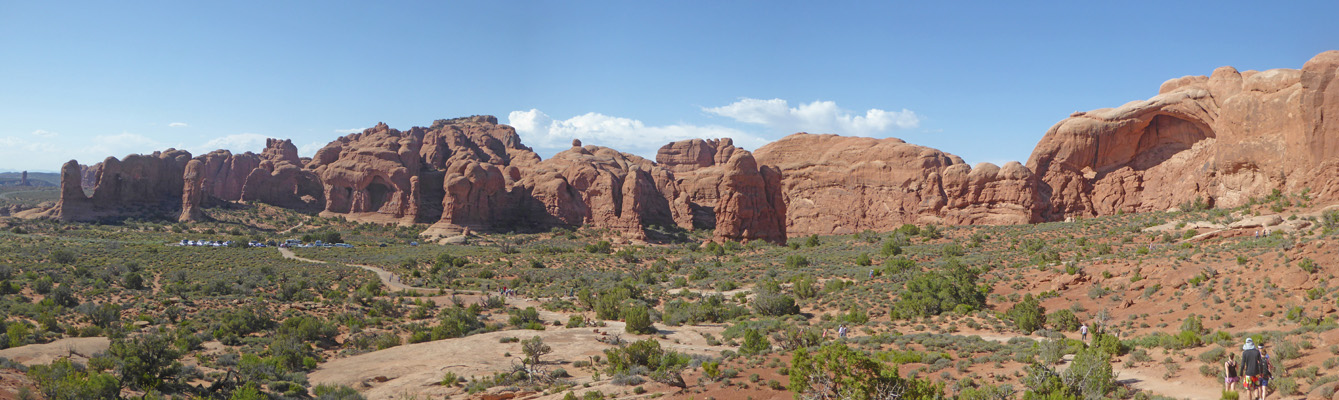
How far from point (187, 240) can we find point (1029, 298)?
5879 cm

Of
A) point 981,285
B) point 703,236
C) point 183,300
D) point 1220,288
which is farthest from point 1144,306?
point 703,236

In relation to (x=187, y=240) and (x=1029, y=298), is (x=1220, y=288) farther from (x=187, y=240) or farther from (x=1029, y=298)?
(x=187, y=240)

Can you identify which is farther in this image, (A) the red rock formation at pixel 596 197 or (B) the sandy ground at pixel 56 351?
(A) the red rock formation at pixel 596 197

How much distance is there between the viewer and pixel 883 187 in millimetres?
63875

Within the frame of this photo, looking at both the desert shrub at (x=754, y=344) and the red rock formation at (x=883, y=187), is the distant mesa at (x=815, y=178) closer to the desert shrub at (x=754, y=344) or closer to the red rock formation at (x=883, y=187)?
the red rock formation at (x=883, y=187)

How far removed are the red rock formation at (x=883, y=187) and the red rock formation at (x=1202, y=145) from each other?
329cm

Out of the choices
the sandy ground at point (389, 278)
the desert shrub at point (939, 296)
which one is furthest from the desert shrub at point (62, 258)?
the desert shrub at point (939, 296)

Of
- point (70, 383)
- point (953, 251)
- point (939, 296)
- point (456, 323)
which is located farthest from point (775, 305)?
point (70, 383)

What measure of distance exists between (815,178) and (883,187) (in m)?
6.82

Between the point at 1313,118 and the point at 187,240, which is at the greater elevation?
the point at 1313,118

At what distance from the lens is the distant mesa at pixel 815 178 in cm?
3991

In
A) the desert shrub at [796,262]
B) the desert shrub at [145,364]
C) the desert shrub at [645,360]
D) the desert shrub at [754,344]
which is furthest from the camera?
the desert shrub at [796,262]

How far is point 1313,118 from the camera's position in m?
35.5

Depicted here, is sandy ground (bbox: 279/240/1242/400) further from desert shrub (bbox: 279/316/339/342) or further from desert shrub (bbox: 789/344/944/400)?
desert shrub (bbox: 279/316/339/342)
